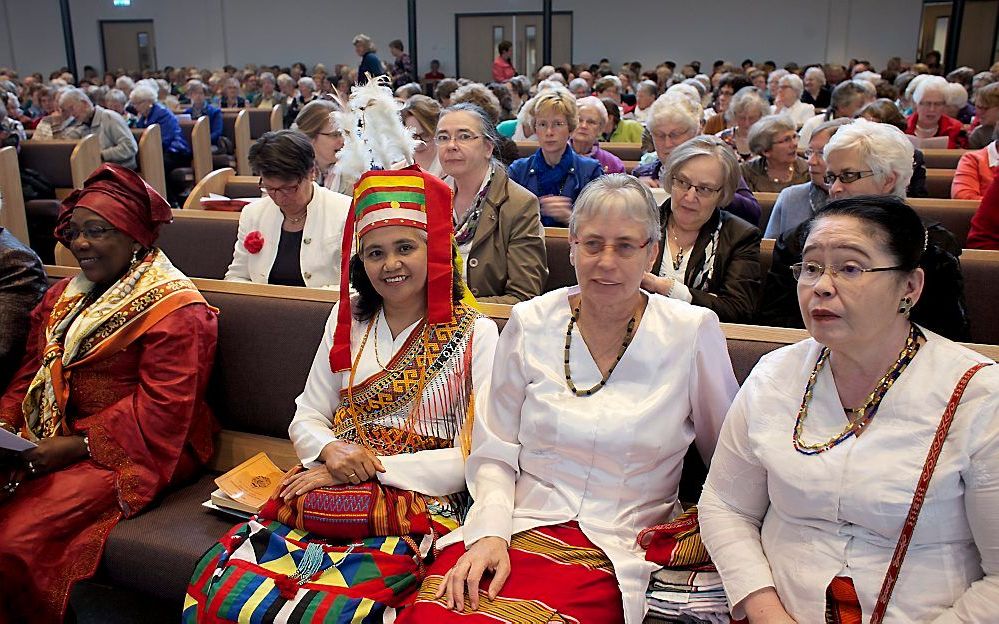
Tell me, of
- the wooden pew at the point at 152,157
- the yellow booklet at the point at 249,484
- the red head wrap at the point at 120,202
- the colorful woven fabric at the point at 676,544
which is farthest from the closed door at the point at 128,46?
the colorful woven fabric at the point at 676,544

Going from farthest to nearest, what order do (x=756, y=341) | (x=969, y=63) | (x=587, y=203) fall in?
(x=969, y=63), (x=756, y=341), (x=587, y=203)

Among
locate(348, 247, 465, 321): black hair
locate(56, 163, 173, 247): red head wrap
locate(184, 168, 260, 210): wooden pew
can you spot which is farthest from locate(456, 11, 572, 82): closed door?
locate(348, 247, 465, 321): black hair

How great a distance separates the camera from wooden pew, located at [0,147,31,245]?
604 cm

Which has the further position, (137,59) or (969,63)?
(137,59)

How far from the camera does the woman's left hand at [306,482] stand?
1.97m

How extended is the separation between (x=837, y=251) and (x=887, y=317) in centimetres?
14

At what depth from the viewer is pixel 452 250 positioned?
2141 millimetres

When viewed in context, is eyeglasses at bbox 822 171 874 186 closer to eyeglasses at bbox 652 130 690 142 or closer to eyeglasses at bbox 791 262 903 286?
eyeglasses at bbox 791 262 903 286

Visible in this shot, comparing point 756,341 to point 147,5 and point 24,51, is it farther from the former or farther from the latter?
point 24,51

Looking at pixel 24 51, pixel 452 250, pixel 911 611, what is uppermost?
pixel 24 51

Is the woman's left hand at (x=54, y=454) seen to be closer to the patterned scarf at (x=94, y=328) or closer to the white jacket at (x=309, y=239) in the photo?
the patterned scarf at (x=94, y=328)

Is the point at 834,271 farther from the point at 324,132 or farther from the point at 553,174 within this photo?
the point at 324,132

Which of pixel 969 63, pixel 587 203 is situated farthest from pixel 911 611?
pixel 969 63

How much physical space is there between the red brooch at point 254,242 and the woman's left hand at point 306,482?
62.4 inches
